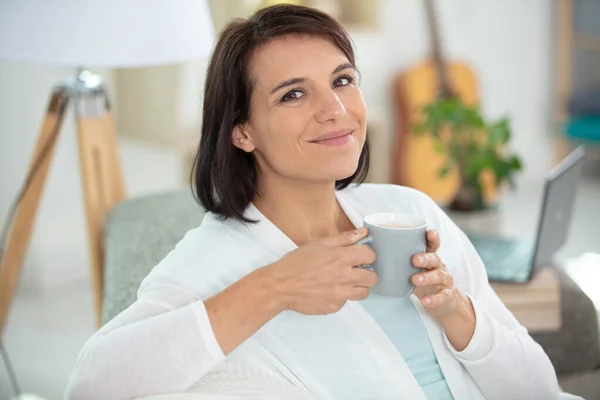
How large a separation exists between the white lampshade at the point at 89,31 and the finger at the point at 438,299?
2.75ft

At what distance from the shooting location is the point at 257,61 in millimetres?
1187

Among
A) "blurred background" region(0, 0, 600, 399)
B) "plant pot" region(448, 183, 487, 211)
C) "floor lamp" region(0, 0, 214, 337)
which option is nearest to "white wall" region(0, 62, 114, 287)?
"blurred background" region(0, 0, 600, 399)

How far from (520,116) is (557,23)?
586mm

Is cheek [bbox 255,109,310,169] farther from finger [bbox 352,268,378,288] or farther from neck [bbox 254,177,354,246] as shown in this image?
finger [bbox 352,268,378,288]

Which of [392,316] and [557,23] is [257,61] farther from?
[557,23]

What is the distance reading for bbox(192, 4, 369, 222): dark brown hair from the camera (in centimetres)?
120

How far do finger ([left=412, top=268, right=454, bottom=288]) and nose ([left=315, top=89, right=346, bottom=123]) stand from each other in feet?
0.89

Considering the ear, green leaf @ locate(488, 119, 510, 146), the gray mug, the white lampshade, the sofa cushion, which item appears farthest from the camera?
green leaf @ locate(488, 119, 510, 146)

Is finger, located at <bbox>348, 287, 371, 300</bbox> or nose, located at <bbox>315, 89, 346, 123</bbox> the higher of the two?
nose, located at <bbox>315, 89, 346, 123</bbox>

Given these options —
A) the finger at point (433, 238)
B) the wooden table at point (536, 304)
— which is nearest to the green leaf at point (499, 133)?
the wooden table at point (536, 304)

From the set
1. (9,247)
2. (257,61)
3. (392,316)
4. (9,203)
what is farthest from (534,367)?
(9,203)

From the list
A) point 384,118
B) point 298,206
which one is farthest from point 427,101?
point 298,206

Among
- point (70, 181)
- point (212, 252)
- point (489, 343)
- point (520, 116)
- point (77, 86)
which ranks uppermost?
point (77, 86)

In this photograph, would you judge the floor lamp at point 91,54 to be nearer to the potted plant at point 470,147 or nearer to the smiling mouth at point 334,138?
the smiling mouth at point 334,138
